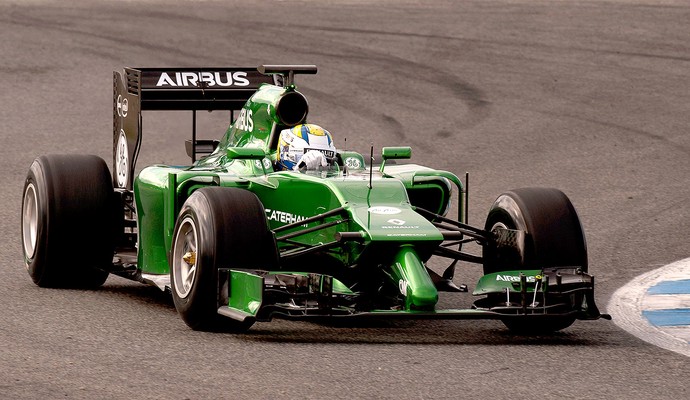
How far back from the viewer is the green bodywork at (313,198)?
352 inches

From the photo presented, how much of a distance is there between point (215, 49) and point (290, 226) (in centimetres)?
1249

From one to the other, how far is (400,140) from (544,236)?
7.92 m

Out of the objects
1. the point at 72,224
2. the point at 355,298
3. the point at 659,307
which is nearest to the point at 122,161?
the point at 72,224

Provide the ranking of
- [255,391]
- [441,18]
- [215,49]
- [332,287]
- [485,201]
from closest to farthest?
[255,391] → [332,287] → [485,201] → [215,49] → [441,18]

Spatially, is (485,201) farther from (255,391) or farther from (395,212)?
(255,391)

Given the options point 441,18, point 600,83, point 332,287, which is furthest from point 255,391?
point 441,18

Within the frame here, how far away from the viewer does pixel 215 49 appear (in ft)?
70.1

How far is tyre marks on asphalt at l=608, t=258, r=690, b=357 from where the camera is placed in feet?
30.5

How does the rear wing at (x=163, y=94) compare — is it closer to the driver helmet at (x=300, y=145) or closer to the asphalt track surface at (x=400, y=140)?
the asphalt track surface at (x=400, y=140)

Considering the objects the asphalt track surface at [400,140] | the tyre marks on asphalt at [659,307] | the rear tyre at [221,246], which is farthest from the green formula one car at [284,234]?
the tyre marks on asphalt at [659,307]

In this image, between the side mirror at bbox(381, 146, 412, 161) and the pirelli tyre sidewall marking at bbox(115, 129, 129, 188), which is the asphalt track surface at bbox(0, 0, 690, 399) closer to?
the pirelli tyre sidewall marking at bbox(115, 129, 129, 188)

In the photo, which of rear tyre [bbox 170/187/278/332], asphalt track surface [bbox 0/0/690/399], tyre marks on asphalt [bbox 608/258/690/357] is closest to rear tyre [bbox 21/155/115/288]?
asphalt track surface [bbox 0/0/690/399]

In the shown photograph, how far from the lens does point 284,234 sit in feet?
32.5

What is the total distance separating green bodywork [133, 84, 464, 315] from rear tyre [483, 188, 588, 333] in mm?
593
